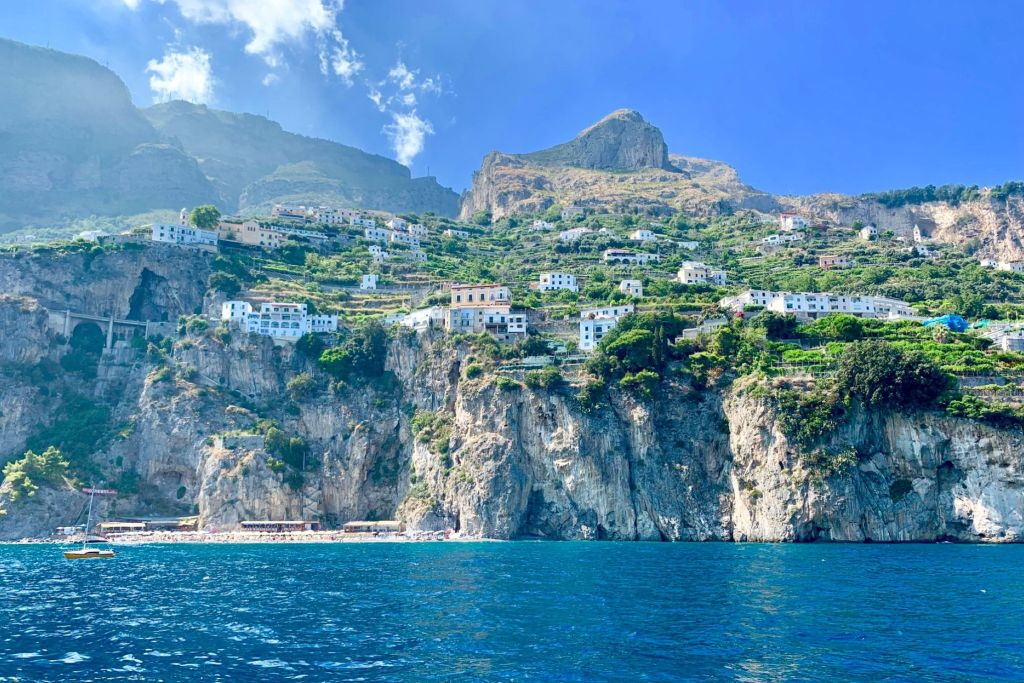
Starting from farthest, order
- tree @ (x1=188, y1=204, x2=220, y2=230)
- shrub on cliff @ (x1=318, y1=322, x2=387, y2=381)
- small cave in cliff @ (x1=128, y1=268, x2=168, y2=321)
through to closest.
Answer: tree @ (x1=188, y1=204, x2=220, y2=230), small cave in cliff @ (x1=128, y1=268, x2=168, y2=321), shrub on cliff @ (x1=318, y1=322, x2=387, y2=381)

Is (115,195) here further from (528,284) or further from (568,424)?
(568,424)

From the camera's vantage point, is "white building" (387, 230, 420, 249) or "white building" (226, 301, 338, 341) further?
"white building" (387, 230, 420, 249)

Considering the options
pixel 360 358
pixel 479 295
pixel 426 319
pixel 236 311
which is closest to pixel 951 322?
pixel 479 295

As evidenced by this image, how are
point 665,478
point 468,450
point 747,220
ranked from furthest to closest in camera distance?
point 747,220, point 468,450, point 665,478

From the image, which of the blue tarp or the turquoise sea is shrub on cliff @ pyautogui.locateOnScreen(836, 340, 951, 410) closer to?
the turquoise sea

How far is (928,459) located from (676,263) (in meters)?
64.3

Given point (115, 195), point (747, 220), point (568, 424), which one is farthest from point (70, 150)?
point (568, 424)

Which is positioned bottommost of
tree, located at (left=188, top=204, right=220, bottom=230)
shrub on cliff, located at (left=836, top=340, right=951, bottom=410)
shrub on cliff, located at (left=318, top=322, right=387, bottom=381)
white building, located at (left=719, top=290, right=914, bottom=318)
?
shrub on cliff, located at (left=836, top=340, right=951, bottom=410)

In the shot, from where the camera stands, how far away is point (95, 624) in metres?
33.0

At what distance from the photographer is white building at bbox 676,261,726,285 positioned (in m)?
113

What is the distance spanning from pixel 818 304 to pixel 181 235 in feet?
261

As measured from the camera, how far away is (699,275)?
11412cm

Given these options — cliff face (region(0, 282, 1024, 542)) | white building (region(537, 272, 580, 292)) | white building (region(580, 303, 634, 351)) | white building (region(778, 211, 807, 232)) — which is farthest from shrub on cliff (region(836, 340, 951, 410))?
white building (region(778, 211, 807, 232))

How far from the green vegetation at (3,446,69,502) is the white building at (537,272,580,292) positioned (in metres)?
59.3
